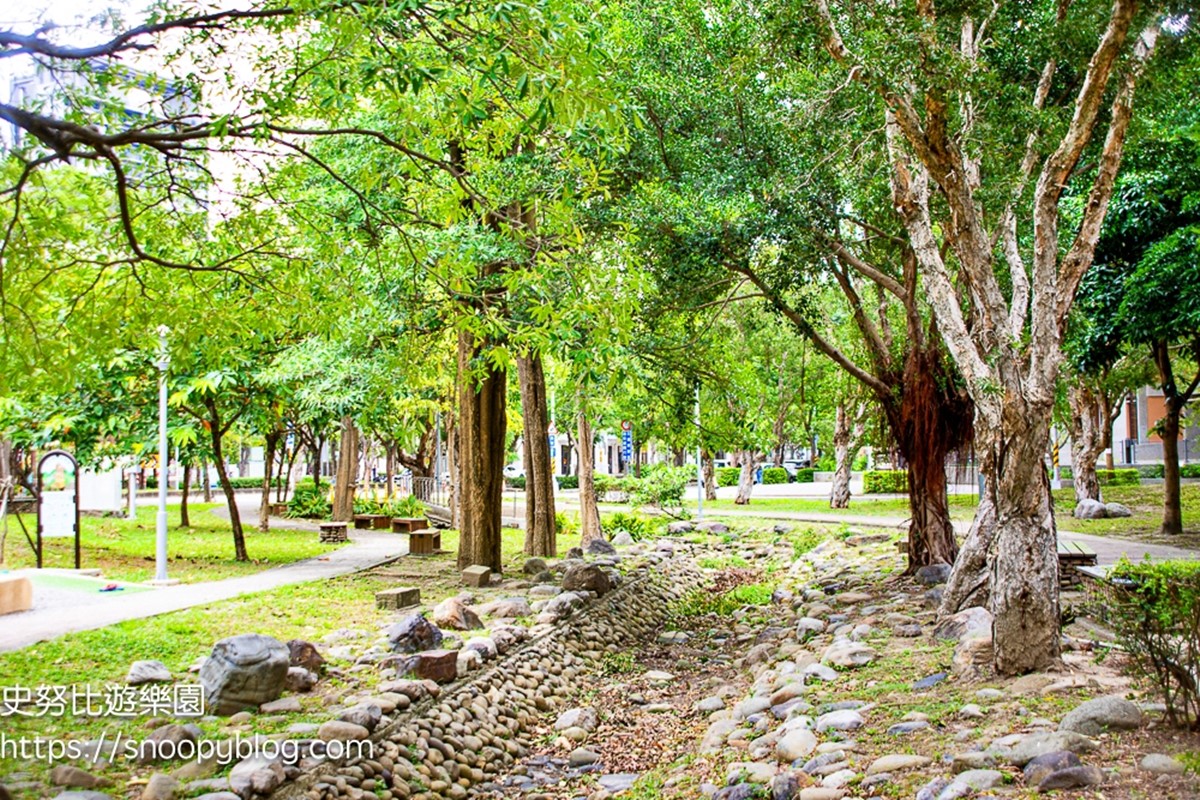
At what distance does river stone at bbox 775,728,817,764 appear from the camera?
640 cm

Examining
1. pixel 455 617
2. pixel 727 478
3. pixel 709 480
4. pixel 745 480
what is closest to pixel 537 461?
pixel 455 617

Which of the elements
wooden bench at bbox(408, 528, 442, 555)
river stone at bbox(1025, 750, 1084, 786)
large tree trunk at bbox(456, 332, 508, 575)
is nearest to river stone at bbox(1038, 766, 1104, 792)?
river stone at bbox(1025, 750, 1084, 786)

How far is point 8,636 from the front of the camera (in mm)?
8977

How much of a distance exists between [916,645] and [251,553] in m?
12.3

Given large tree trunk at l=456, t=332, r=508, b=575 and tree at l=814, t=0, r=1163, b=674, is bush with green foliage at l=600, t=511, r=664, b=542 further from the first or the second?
tree at l=814, t=0, r=1163, b=674

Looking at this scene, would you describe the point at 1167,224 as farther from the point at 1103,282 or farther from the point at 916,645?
the point at 916,645

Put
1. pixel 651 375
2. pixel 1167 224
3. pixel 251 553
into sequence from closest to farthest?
pixel 1167 224 < pixel 651 375 < pixel 251 553

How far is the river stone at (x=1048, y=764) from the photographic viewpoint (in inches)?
189

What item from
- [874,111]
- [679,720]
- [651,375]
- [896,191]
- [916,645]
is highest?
[874,111]

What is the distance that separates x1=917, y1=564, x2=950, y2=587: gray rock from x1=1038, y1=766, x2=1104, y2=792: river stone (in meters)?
7.27

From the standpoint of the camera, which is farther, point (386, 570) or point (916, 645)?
point (386, 570)

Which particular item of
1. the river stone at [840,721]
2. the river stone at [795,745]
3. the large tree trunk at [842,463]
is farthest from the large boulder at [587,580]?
the large tree trunk at [842,463]

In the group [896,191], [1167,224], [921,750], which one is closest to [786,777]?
[921,750]

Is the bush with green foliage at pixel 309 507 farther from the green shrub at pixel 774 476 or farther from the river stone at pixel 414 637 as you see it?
the green shrub at pixel 774 476
